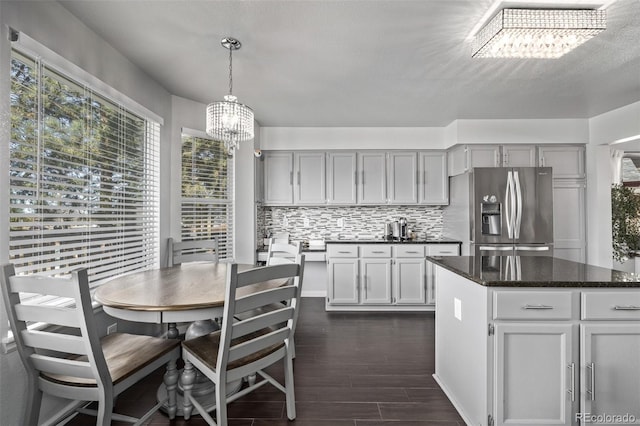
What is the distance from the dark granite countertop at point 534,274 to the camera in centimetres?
161

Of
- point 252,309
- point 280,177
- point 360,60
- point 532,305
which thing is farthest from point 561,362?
point 280,177

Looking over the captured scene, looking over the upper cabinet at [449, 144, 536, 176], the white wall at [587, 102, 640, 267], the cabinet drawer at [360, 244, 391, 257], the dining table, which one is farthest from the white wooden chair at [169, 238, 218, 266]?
the white wall at [587, 102, 640, 267]

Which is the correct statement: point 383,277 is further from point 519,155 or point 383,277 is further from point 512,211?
point 519,155

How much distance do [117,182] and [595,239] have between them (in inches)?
216

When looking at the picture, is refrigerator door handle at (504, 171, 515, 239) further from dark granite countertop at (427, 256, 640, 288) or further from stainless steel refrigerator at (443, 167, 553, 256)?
dark granite countertop at (427, 256, 640, 288)

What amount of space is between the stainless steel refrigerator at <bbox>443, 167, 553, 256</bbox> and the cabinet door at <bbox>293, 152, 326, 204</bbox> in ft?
6.56

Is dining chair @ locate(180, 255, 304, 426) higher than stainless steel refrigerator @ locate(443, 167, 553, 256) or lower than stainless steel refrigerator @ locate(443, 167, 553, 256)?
lower

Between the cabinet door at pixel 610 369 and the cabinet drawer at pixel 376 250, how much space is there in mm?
2536

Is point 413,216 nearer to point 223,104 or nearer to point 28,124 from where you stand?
point 223,104

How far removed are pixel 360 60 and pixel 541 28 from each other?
122 cm

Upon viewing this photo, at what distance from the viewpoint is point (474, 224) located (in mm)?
3898

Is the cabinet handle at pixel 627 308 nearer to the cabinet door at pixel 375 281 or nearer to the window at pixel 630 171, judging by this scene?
the cabinet door at pixel 375 281

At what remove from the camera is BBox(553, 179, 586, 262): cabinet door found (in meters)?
4.12

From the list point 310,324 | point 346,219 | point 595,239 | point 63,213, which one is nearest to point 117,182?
point 63,213
